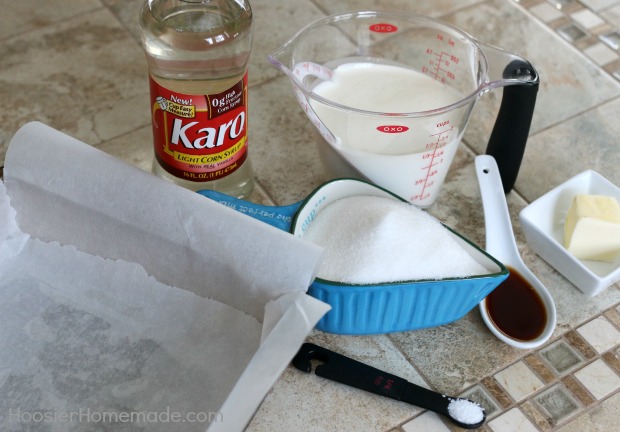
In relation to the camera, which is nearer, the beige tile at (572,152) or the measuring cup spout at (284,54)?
the measuring cup spout at (284,54)

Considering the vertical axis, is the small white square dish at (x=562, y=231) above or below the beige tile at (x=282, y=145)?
above

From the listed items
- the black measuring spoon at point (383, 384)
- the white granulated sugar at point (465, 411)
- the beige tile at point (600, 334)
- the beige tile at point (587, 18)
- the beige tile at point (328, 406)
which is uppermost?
the beige tile at point (587, 18)

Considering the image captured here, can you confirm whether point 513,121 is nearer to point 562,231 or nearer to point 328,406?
point 562,231

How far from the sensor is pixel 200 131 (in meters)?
0.73

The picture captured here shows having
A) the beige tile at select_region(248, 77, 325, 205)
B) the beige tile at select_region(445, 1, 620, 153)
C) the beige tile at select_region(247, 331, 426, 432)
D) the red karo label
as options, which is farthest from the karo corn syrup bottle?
the beige tile at select_region(445, 1, 620, 153)

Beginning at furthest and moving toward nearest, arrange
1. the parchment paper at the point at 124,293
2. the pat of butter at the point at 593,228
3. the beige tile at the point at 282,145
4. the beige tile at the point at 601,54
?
the beige tile at the point at 601,54 < the beige tile at the point at 282,145 < the pat of butter at the point at 593,228 < the parchment paper at the point at 124,293

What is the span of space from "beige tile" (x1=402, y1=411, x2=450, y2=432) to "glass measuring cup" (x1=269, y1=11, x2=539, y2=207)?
0.24 meters

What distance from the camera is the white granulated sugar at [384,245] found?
2.22 feet

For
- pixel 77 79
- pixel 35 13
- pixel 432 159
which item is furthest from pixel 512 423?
pixel 35 13

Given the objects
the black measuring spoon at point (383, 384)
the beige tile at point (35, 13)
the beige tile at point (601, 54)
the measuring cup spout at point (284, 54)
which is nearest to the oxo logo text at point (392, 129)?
the measuring cup spout at point (284, 54)

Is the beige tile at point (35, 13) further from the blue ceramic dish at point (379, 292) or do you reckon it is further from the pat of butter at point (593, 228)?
the pat of butter at point (593, 228)

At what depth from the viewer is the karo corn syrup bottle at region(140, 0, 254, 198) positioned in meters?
0.72

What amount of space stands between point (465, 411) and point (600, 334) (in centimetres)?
18

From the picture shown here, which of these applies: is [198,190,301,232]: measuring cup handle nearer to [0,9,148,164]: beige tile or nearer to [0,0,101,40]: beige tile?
[0,9,148,164]: beige tile
